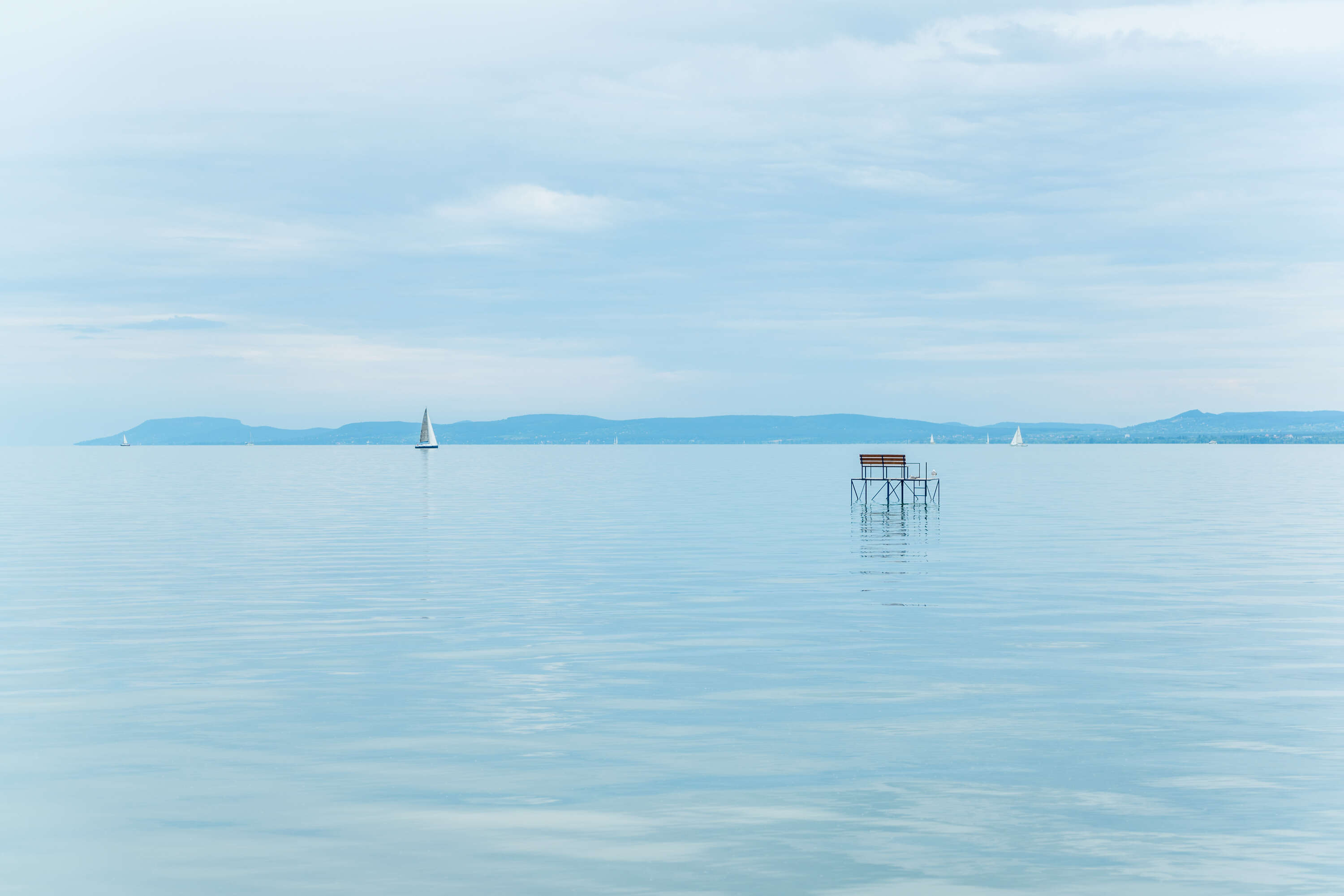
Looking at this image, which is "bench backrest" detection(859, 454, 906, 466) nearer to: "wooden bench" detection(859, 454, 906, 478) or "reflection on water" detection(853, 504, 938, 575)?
"wooden bench" detection(859, 454, 906, 478)

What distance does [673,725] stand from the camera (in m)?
21.0

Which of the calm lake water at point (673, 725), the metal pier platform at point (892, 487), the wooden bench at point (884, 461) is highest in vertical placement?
the wooden bench at point (884, 461)

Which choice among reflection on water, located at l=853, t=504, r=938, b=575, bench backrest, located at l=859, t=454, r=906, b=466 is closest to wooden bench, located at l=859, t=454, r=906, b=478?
bench backrest, located at l=859, t=454, r=906, b=466

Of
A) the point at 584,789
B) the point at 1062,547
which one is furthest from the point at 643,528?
the point at 584,789

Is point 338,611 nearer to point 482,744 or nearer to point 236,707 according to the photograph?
point 236,707

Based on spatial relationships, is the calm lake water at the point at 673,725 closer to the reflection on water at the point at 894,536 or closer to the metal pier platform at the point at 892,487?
the reflection on water at the point at 894,536

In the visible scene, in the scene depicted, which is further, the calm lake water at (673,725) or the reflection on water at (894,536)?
the reflection on water at (894,536)

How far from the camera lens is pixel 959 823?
15.5m

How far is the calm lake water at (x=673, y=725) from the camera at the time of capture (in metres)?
→ 14.4

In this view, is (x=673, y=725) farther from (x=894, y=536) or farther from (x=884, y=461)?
(x=884, y=461)

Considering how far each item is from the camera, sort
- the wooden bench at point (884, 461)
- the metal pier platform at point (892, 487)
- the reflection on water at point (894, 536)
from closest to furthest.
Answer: the reflection on water at point (894, 536)
the wooden bench at point (884, 461)
the metal pier platform at point (892, 487)

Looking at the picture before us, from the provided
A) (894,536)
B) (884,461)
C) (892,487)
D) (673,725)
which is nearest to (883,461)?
(884,461)

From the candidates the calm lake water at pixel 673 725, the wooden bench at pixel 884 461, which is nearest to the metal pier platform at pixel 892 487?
the wooden bench at pixel 884 461

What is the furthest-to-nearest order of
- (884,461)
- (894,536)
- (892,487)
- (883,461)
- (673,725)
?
(892,487)
(883,461)
(884,461)
(894,536)
(673,725)
